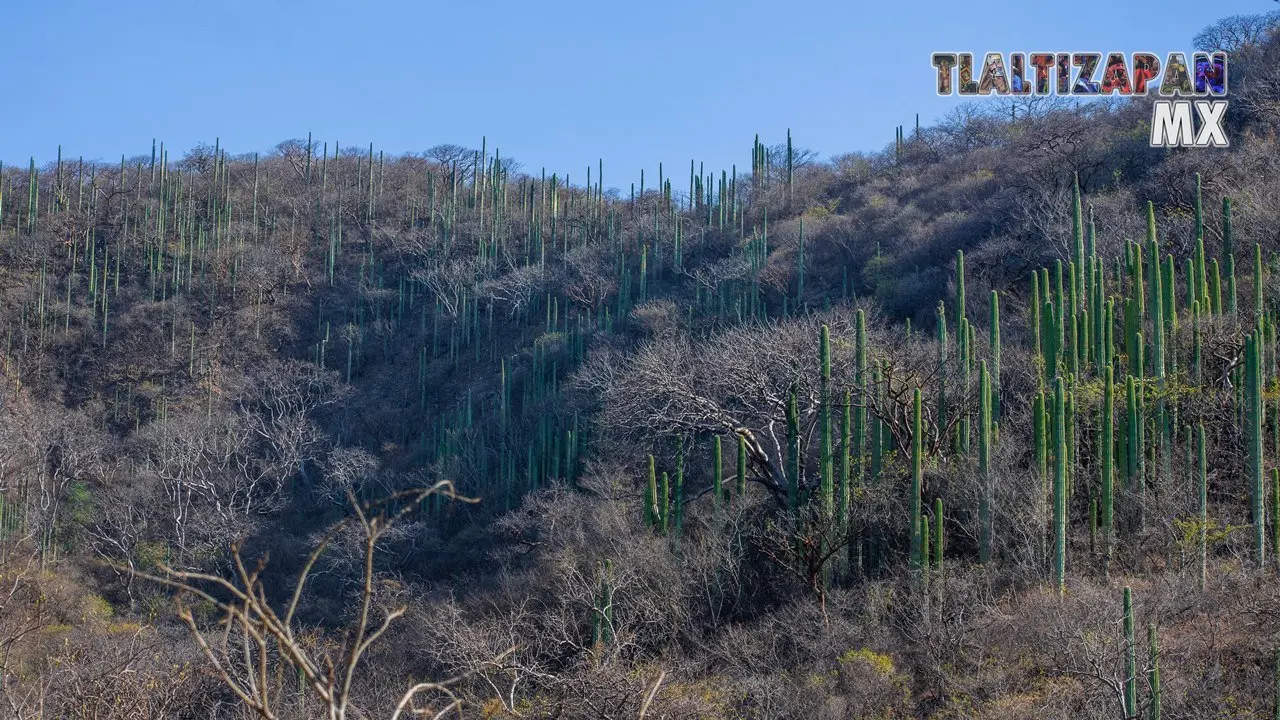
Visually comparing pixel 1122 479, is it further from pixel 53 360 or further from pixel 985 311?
pixel 53 360

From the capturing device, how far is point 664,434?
2745 centimetres

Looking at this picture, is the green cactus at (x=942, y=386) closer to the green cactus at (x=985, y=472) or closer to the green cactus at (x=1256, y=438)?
the green cactus at (x=985, y=472)

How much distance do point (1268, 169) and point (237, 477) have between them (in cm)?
2986

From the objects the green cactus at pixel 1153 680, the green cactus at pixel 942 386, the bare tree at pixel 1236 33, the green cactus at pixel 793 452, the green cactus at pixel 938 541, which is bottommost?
the green cactus at pixel 1153 680

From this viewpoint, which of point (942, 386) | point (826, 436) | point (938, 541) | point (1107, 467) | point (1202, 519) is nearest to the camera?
point (1202, 519)

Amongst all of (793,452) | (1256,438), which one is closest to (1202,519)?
(1256,438)

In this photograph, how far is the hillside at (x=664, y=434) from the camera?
18547 mm

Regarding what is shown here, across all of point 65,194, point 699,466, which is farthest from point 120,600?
point 65,194

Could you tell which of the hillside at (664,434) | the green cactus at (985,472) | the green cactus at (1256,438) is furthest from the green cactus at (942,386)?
the green cactus at (1256,438)

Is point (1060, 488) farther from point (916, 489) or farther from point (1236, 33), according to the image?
point (1236, 33)

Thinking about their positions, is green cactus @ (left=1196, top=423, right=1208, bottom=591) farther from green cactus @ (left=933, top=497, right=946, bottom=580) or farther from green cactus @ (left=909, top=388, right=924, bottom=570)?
green cactus @ (left=909, top=388, right=924, bottom=570)

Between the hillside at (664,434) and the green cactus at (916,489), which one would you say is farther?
the green cactus at (916,489)

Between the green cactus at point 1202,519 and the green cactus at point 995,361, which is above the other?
the green cactus at point 995,361

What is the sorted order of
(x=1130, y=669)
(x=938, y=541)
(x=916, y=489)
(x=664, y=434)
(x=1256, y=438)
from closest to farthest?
(x=1130, y=669)
(x=1256, y=438)
(x=938, y=541)
(x=916, y=489)
(x=664, y=434)
